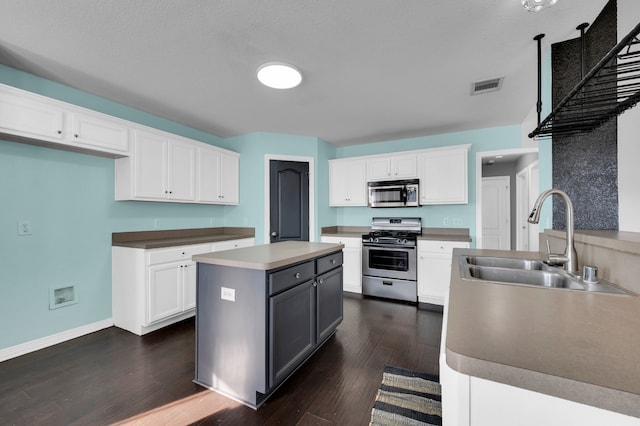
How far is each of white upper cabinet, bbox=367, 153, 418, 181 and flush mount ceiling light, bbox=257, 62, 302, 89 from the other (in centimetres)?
216

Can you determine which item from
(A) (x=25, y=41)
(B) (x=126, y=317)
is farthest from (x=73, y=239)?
(A) (x=25, y=41)

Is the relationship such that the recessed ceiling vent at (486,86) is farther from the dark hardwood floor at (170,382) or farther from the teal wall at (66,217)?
the dark hardwood floor at (170,382)

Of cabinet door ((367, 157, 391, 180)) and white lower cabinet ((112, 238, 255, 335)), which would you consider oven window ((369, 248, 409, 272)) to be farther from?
white lower cabinet ((112, 238, 255, 335))

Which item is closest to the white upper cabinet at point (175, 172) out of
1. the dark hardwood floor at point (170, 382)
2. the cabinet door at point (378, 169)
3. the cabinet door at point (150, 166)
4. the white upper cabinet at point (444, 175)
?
the cabinet door at point (150, 166)

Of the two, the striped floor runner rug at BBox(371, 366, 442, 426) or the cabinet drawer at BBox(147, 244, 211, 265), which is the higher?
the cabinet drawer at BBox(147, 244, 211, 265)

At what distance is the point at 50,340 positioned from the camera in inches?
98.3

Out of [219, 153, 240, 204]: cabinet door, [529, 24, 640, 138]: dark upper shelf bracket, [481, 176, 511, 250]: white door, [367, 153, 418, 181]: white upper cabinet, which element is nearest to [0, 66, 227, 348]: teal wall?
[219, 153, 240, 204]: cabinet door

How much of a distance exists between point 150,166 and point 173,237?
1.00 meters

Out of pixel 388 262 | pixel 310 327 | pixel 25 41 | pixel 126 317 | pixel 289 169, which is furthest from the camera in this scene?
pixel 289 169

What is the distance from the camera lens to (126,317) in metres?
2.84

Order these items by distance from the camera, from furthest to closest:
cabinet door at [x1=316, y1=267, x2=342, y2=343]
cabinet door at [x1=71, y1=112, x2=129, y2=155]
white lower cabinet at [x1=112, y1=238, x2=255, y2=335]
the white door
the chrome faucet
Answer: the white door → white lower cabinet at [x1=112, y1=238, x2=255, y2=335] → cabinet door at [x1=71, y1=112, x2=129, y2=155] → cabinet door at [x1=316, y1=267, x2=342, y2=343] → the chrome faucet

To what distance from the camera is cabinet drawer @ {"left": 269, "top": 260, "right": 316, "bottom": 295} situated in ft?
5.73

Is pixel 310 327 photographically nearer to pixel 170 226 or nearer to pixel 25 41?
pixel 170 226

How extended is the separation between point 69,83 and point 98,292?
6.81 feet
